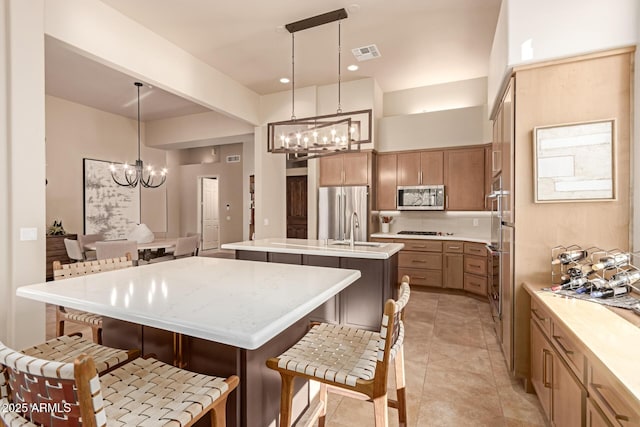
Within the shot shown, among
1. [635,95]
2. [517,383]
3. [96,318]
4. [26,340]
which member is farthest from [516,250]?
Result: [26,340]

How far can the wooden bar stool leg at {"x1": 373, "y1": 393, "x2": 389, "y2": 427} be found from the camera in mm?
1262

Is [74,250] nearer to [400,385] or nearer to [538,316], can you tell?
[400,385]

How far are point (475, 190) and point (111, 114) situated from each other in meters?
7.37

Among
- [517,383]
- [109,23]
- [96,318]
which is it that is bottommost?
[517,383]

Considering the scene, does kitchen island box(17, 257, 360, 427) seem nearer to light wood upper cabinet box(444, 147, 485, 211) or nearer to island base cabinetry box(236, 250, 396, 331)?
island base cabinetry box(236, 250, 396, 331)

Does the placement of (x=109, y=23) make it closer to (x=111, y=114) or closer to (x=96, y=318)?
(x=96, y=318)

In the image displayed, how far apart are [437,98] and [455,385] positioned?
4.61 m

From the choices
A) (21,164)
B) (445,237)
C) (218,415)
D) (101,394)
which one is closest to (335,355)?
(218,415)

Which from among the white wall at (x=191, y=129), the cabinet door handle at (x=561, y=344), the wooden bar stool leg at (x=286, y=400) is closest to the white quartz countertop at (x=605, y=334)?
the cabinet door handle at (x=561, y=344)

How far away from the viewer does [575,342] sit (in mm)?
1321

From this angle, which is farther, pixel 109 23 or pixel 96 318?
pixel 109 23

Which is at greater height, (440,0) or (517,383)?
(440,0)

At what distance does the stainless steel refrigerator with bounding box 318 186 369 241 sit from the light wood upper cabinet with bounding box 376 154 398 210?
487 millimetres

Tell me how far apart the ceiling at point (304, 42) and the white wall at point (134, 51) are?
106mm
